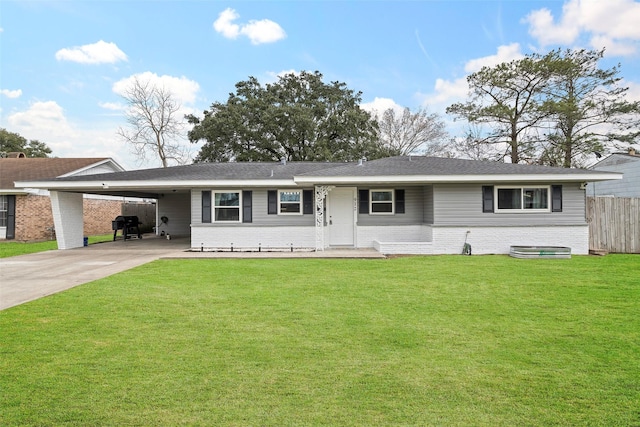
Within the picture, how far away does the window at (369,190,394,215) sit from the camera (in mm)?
14648

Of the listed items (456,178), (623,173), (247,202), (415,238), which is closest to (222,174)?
(247,202)

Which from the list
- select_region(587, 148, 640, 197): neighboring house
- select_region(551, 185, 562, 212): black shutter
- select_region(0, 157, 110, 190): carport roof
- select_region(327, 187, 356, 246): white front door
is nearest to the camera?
select_region(551, 185, 562, 212): black shutter

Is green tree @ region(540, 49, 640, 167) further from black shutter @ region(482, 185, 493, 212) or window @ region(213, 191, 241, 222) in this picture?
window @ region(213, 191, 241, 222)

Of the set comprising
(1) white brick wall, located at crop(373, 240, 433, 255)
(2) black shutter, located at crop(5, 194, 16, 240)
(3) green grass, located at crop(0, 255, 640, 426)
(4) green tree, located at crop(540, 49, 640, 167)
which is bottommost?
(3) green grass, located at crop(0, 255, 640, 426)

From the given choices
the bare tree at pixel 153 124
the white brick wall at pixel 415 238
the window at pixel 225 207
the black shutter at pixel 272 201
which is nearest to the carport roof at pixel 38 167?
the bare tree at pixel 153 124

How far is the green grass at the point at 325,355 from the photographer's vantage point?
9.76ft

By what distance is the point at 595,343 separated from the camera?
4.40m

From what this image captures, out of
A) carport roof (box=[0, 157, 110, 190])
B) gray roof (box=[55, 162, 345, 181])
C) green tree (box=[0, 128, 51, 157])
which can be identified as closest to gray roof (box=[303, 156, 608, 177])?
gray roof (box=[55, 162, 345, 181])

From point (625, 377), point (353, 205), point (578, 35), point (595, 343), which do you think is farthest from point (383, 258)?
point (578, 35)

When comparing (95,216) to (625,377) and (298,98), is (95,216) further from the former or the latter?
(625,377)

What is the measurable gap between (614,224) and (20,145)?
162ft

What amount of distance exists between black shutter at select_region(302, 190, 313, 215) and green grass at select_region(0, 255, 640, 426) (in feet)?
22.2

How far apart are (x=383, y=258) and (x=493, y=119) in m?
19.1

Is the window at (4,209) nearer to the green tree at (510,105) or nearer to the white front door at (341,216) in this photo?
the white front door at (341,216)
